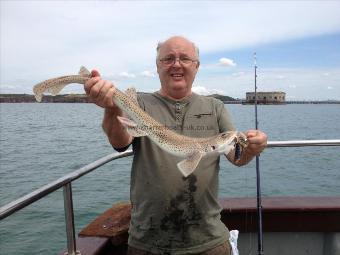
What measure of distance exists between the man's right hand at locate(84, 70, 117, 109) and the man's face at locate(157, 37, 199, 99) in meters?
0.60

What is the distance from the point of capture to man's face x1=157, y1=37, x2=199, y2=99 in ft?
10.00

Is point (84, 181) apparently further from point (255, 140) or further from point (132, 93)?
point (255, 140)

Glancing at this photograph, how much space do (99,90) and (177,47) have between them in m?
0.84

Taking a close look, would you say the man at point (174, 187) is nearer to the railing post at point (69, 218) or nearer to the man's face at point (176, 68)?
the man's face at point (176, 68)

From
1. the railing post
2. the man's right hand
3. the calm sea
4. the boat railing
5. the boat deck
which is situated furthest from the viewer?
the calm sea

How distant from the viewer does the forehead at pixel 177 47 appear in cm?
305

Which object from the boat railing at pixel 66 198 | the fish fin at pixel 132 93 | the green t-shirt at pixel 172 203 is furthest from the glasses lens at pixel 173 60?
the boat railing at pixel 66 198

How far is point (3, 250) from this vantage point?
961cm

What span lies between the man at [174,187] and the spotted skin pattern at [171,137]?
8cm

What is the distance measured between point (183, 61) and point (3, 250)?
28.7 ft

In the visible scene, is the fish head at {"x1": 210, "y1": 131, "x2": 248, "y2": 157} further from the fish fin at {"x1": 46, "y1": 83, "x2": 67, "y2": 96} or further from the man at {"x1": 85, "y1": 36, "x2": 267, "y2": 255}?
the fish fin at {"x1": 46, "y1": 83, "x2": 67, "y2": 96}

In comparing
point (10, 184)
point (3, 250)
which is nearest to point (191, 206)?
point (3, 250)

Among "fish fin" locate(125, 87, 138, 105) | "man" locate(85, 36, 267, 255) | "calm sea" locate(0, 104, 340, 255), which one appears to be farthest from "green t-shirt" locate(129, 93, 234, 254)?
"calm sea" locate(0, 104, 340, 255)

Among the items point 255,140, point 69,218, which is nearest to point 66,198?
point 69,218
